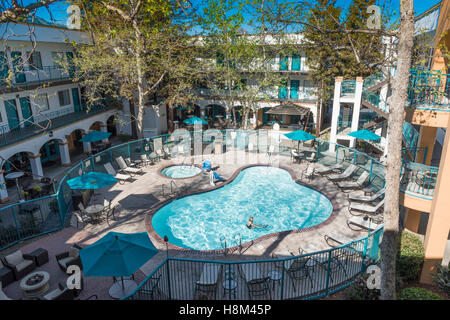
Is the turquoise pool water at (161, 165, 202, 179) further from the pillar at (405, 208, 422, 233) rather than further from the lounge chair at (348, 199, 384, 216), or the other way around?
the pillar at (405, 208, 422, 233)

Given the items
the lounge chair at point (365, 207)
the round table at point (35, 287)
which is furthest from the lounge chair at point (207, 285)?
the lounge chair at point (365, 207)

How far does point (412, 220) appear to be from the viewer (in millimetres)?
14266

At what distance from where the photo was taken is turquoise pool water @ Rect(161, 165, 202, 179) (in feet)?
69.6

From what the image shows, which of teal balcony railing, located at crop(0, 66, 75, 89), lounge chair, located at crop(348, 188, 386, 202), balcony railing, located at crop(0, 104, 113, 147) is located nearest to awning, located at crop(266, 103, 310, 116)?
lounge chair, located at crop(348, 188, 386, 202)

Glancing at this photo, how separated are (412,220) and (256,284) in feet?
29.5

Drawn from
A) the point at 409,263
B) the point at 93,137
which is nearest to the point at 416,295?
the point at 409,263

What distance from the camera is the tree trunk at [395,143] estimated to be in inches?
278

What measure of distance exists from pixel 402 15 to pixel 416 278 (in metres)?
8.94

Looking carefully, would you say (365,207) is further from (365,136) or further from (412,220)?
(365,136)

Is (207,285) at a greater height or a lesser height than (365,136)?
lesser

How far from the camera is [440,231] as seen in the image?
35.0 feet

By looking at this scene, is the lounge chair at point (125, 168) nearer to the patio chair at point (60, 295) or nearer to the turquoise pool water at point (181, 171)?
the turquoise pool water at point (181, 171)

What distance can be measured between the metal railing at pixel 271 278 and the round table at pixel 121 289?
0.76m

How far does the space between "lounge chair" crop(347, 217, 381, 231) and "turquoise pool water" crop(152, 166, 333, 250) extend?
1.90 meters
